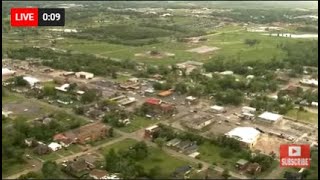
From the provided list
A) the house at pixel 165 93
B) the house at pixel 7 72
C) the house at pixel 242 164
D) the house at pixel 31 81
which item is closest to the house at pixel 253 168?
the house at pixel 242 164

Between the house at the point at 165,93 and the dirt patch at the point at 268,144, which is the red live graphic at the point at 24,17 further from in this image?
the house at the point at 165,93

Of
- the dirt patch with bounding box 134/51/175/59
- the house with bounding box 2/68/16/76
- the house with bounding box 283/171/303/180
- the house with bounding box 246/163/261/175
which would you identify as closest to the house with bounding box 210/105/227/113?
the house with bounding box 246/163/261/175

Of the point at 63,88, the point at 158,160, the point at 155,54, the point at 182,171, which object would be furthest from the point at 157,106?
the point at 155,54

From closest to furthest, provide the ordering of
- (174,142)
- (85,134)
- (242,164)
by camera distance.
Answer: (242,164) < (174,142) < (85,134)

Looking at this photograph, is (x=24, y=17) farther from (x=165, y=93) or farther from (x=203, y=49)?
(x=203, y=49)

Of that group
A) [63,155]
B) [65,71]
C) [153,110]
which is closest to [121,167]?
[63,155]

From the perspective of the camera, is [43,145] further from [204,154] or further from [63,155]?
[204,154]

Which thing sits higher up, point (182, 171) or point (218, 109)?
point (218, 109)

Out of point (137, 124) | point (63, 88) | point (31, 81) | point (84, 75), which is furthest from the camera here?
point (84, 75)
